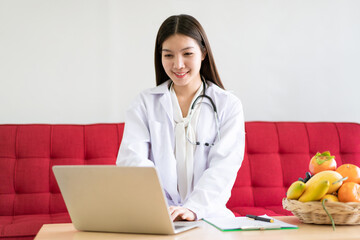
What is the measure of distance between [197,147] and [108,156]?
0.98m

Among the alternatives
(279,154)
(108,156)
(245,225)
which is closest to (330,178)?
(245,225)

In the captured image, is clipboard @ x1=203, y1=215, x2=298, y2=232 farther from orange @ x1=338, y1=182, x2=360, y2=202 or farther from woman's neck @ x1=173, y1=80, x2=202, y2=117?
woman's neck @ x1=173, y1=80, x2=202, y2=117

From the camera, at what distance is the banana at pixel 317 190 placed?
4.24 ft

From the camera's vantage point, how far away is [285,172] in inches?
112

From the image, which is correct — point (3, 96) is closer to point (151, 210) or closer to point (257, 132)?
point (257, 132)

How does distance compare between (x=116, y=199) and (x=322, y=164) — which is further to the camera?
(x=322, y=164)

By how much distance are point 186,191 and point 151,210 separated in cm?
78

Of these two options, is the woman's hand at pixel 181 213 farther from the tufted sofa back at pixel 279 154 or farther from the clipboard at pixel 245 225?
the tufted sofa back at pixel 279 154

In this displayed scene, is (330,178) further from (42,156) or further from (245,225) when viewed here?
(42,156)

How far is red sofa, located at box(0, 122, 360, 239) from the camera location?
263cm

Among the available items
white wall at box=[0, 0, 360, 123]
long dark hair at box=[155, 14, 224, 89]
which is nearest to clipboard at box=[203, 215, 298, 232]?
long dark hair at box=[155, 14, 224, 89]

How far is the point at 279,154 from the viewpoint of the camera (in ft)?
9.54

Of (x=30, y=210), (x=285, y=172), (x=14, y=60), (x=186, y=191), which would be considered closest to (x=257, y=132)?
(x=285, y=172)

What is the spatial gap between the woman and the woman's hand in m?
0.26
